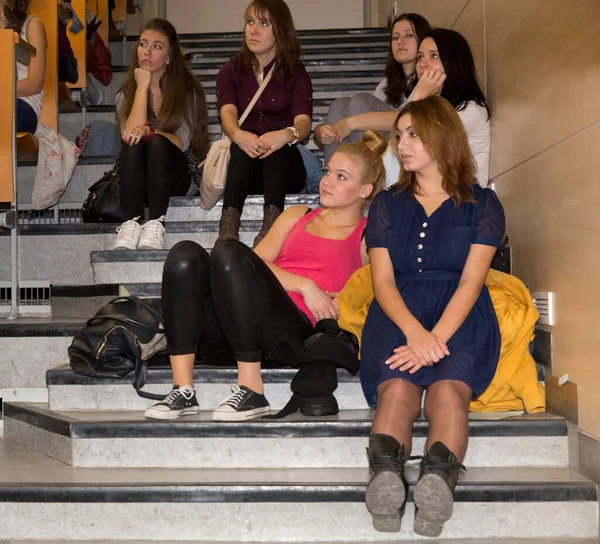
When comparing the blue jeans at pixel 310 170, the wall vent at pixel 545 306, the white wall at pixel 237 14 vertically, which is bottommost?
the wall vent at pixel 545 306

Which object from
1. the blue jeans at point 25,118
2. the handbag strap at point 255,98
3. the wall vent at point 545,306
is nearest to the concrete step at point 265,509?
the wall vent at point 545,306

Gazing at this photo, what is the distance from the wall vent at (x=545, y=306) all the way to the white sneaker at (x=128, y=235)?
1.52 metres

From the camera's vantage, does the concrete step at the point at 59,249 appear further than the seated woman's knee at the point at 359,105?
No

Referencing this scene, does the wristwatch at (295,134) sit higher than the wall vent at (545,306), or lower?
higher

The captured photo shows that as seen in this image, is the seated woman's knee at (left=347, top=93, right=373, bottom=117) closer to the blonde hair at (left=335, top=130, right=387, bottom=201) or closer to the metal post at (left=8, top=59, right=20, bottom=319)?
the blonde hair at (left=335, top=130, right=387, bottom=201)

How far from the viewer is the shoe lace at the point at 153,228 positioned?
3193mm

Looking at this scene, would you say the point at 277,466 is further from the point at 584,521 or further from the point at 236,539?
the point at 584,521

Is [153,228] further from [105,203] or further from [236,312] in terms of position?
[236,312]

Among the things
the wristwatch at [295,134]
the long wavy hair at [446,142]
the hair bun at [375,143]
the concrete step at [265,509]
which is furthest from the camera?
the wristwatch at [295,134]

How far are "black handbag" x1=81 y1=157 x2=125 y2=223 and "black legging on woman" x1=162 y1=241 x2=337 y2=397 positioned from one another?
4.19ft

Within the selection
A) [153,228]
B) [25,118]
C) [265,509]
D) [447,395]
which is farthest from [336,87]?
[265,509]

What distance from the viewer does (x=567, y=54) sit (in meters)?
2.31

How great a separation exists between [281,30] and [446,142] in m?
1.35

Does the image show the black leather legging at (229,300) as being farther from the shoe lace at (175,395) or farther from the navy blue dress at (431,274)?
the navy blue dress at (431,274)
